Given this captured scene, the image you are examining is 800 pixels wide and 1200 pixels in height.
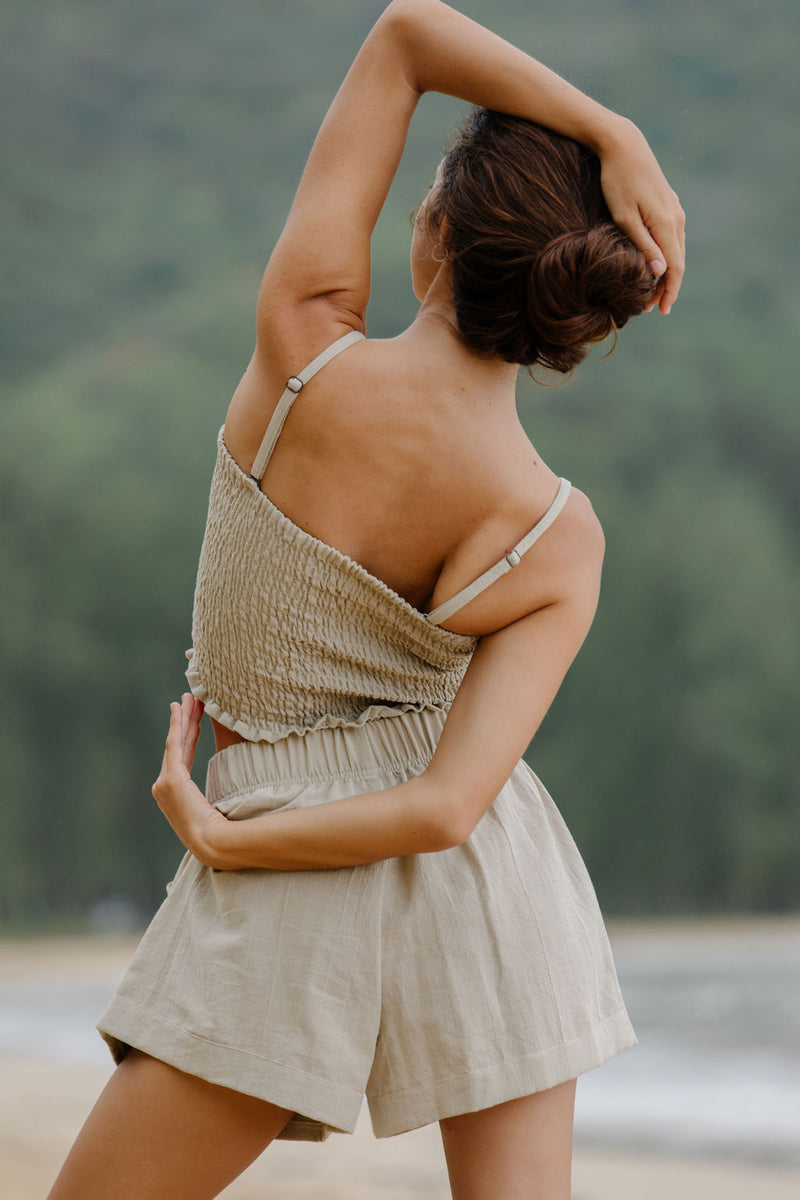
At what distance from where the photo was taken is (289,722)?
2.96 feet

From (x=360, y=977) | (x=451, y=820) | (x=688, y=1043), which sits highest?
(x=451, y=820)

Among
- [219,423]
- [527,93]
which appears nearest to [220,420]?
[219,423]

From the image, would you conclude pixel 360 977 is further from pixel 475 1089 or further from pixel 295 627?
pixel 295 627

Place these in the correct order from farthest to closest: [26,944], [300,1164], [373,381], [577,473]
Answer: [577,473] < [26,944] < [300,1164] < [373,381]

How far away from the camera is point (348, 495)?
847mm

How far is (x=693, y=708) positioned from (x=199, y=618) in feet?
17.5

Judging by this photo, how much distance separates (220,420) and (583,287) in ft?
17.2

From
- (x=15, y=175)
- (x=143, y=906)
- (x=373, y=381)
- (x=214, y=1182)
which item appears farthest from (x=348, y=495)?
(x=15, y=175)

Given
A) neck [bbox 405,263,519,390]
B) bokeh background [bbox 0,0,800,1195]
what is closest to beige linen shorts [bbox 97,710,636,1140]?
neck [bbox 405,263,519,390]

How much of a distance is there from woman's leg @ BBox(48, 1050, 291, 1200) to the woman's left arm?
139mm

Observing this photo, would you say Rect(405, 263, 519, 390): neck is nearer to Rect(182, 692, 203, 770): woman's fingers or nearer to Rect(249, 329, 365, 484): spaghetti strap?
Rect(249, 329, 365, 484): spaghetti strap

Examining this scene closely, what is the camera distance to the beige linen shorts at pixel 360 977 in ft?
2.74

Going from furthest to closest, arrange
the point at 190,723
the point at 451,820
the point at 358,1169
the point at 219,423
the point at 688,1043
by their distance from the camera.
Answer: the point at 219,423 → the point at 688,1043 → the point at 358,1169 → the point at 190,723 → the point at 451,820

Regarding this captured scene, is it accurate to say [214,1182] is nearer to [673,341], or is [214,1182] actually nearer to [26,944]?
[26,944]
